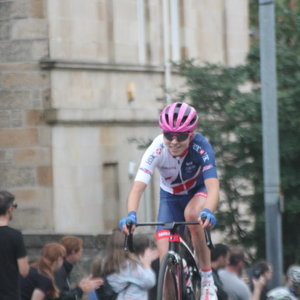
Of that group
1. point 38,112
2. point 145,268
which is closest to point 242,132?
point 38,112

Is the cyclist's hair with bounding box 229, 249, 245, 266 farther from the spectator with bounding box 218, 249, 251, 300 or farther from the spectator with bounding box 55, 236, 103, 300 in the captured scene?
the spectator with bounding box 55, 236, 103, 300

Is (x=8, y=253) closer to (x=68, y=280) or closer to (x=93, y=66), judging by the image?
(x=68, y=280)

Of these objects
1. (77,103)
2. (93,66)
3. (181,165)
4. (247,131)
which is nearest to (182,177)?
(181,165)

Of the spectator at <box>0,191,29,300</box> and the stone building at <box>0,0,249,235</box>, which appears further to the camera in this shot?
the stone building at <box>0,0,249,235</box>

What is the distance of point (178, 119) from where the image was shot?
11750 mm

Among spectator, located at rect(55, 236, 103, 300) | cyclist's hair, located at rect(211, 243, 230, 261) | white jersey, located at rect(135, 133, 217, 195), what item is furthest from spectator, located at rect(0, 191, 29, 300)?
cyclist's hair, located at rect(211, 243, 230, 261)

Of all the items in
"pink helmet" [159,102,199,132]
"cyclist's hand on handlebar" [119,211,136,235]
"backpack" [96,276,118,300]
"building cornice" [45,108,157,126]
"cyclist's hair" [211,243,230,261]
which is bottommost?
"backpack" [96,276,118,300]

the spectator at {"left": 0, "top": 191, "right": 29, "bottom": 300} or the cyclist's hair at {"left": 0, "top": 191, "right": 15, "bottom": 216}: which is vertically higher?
the cyclist's hair at {"left": 0, "top": 191, "right": 15, "bottom": 216}

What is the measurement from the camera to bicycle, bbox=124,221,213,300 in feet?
37.1

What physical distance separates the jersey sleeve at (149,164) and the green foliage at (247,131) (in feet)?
28.5

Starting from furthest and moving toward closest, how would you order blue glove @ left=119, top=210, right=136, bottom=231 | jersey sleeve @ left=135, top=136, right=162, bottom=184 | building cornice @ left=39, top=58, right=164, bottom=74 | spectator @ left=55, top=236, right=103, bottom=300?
1. building cornice @ left=39, top=58, right=164, bottom=74
2. spectator @ left=55, top=236, right=103, bottom=300
3. jersey sleeve @ left=135, top=136, right=162, bottom=184
4. blue glove @ left=119, top=210, right=136, bottom=231

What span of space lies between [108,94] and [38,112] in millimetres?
1892

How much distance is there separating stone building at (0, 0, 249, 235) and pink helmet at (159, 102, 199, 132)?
12.2 metres

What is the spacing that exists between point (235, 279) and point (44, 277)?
8.61 feet
